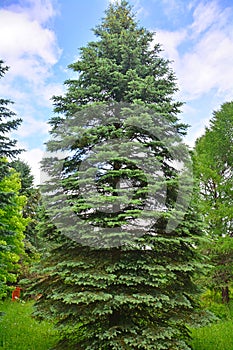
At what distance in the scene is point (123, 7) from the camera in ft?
28.3

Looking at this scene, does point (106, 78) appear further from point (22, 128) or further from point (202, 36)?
point (202, 36)

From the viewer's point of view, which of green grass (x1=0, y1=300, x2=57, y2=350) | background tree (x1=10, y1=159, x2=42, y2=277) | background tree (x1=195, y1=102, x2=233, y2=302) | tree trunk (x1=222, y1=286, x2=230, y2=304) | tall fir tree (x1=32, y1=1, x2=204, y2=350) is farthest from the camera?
background tree (x1=10, y1=159, x2=42, y2=277)

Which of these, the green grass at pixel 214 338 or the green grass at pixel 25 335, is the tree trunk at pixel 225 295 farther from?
the green grass at pixel 25 335

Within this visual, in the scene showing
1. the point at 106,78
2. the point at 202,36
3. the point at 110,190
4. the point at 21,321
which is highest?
the point at 202,36

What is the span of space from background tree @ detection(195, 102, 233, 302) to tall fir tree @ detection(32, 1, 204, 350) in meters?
5.49

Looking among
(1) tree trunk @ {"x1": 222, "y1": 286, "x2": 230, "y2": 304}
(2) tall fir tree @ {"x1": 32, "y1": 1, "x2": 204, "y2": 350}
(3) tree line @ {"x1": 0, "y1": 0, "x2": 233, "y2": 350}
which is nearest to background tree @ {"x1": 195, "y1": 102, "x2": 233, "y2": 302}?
(1) tree trunk @ {"x1": 222, "y1": 286, "x2": 230, "y2": 304}

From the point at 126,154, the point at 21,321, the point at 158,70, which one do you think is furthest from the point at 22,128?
the point at 21,321

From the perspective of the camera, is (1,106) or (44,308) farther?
(1,106)

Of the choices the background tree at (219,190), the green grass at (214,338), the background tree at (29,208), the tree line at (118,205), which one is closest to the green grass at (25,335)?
the tree line at (118,205)

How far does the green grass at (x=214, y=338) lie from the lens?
7363 millimetres

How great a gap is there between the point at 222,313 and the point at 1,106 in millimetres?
10014

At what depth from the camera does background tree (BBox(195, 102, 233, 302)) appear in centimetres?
1212

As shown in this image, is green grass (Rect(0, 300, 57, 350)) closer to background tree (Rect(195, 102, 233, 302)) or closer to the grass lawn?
the grass lawn

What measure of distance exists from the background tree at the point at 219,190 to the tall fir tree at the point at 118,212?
18.0 ft
